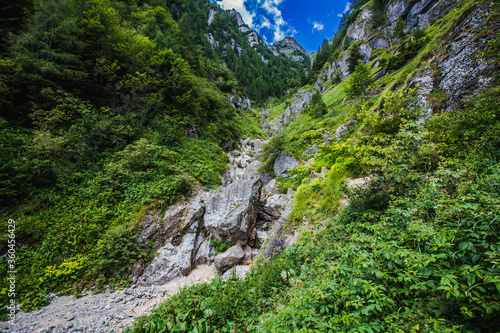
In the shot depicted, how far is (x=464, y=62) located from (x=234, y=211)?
509 inches

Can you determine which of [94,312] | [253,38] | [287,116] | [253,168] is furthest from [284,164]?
[253,38]

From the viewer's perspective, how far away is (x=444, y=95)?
6.25m

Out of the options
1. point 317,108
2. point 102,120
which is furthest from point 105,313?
point 317,108

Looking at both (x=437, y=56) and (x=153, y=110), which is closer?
(x=437, y=56)

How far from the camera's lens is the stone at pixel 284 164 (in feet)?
55.9

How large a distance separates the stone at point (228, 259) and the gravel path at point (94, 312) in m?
2.49

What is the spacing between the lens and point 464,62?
5984mm

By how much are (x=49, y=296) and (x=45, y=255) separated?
190 cm

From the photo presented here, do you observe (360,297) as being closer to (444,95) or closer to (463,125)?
(463,125)

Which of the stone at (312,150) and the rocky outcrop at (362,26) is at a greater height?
the rocky outcrop at (362,26)

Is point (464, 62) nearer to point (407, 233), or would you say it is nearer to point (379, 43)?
point (407, 233)

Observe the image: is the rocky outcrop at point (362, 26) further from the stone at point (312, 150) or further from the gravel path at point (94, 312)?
the gravel path at point (94, 312)

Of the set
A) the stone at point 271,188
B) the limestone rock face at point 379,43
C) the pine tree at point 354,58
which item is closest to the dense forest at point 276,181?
the stone at point 271,188

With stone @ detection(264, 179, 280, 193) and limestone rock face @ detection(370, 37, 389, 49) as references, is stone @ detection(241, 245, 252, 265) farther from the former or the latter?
limestone rock face @ detection(370, 37, 389, 49)
